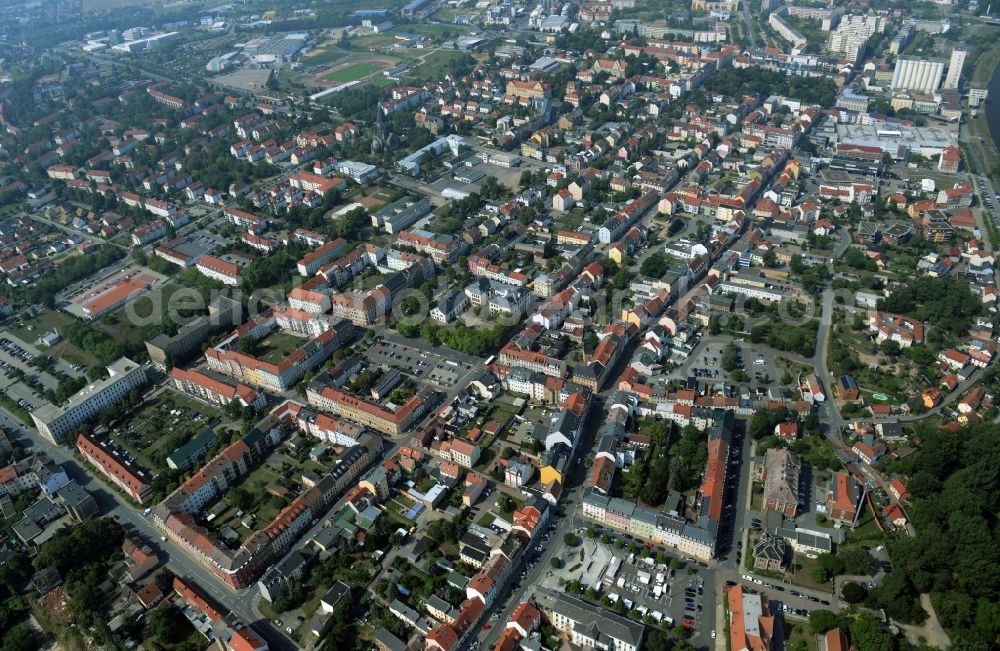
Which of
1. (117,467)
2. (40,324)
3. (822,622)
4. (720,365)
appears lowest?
(40,324)

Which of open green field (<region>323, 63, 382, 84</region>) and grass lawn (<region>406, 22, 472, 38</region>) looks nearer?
open green field (<region>323, 63, 382, 84</region>)

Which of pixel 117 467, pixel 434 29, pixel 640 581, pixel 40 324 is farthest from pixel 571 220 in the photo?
pixel 434 29

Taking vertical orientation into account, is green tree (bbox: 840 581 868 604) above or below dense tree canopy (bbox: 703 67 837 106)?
below

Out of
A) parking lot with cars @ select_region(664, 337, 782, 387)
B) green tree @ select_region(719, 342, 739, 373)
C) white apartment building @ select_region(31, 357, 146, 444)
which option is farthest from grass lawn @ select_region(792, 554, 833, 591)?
white apartment building @ select_region(31, 357, 146, 444)

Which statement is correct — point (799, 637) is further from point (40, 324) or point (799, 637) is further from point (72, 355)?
point (40, 324)

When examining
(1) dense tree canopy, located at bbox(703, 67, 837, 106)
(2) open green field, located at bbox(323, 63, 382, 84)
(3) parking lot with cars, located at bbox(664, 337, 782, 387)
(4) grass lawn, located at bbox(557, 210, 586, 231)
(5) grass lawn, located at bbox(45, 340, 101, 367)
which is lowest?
(5) grass lawn, located at bbox(45, 340, 101, 367)

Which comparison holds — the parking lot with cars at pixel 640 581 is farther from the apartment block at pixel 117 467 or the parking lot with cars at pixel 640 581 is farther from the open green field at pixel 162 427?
the open green field at pixel 162 427

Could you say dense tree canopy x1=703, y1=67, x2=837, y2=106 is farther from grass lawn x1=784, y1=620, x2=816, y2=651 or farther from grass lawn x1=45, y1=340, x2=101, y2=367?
grass lawn x1=45, y1=340, x2=101, y2=367

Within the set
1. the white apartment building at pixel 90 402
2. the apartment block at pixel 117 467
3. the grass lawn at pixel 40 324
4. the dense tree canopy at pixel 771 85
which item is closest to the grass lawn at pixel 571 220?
the white apartment building at pixel 90 402
